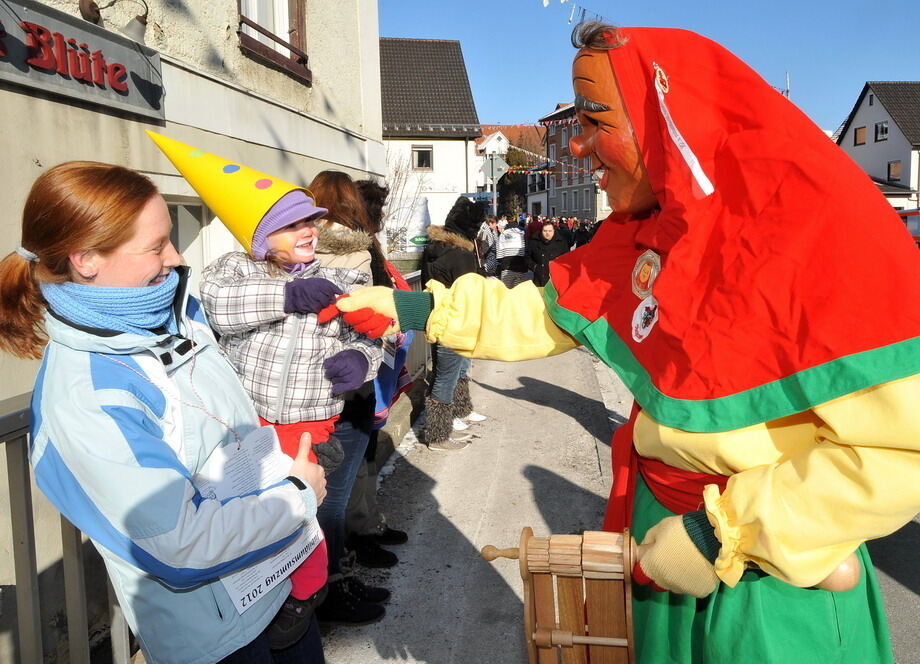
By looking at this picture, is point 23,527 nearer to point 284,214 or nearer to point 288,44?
point 284,214

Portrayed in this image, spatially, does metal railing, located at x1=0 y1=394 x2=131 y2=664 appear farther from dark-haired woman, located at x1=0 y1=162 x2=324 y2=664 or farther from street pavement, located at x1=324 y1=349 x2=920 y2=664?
street pavement, located at x1=324 y1=349 x2=920 y2=664

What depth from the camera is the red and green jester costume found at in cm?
110

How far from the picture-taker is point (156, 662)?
156cm

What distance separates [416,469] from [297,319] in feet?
8.75

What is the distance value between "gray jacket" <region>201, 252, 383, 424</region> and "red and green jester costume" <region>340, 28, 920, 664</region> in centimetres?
124

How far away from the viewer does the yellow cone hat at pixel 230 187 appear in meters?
2.27

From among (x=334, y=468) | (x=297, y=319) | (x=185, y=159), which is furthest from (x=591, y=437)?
(x=185, y=159)

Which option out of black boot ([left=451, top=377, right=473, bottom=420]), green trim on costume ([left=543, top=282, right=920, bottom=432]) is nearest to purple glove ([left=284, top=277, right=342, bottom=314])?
green trim on costume ([left=543, top=282, right=920, bottom=432])

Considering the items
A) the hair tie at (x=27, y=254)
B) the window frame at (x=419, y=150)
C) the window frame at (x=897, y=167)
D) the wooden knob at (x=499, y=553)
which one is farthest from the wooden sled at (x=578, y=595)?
the window frame at (x=897, y=167)

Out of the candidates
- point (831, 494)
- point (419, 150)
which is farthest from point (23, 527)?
point (419, 150)

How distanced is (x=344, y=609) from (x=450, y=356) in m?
2.42

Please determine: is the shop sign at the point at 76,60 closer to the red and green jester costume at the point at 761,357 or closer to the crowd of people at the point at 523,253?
the red and green jester costume at the point at 761,357

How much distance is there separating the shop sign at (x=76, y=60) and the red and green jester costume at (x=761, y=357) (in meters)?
3.11

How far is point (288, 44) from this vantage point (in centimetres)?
625
